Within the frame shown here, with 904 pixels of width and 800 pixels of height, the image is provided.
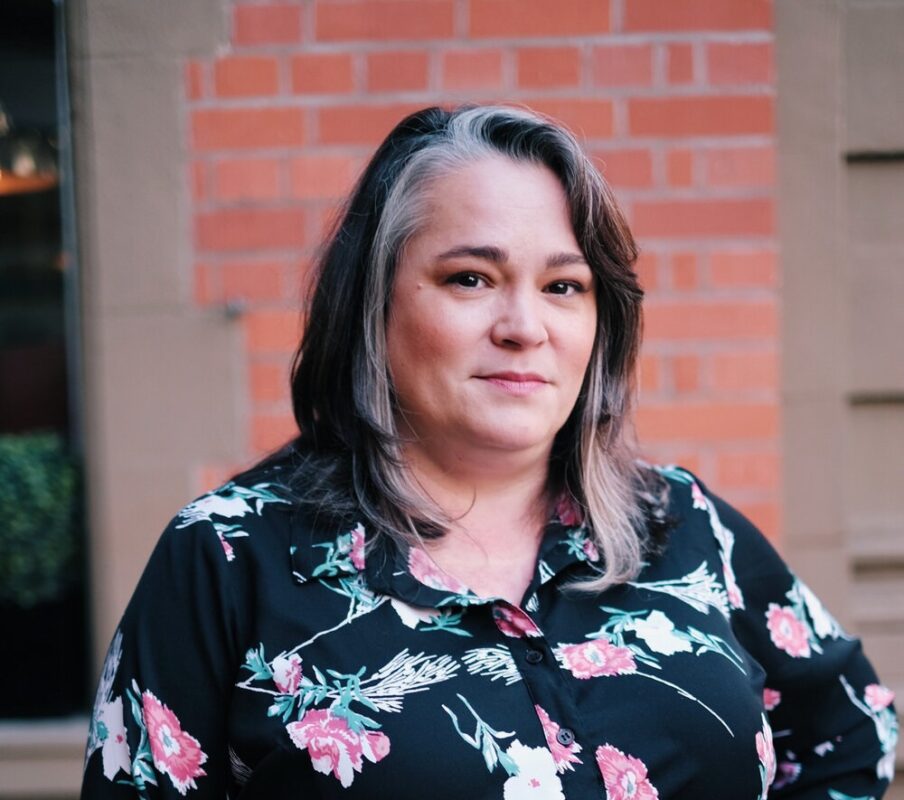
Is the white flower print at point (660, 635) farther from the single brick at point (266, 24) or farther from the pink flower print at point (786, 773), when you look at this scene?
the single brick at point (266, 24)

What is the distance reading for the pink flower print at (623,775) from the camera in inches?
58.3

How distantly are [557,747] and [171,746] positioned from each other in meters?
0.56

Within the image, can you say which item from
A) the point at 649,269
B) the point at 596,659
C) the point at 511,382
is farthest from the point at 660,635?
the point at 649,269

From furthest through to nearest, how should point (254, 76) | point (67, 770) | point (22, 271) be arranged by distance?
point (22, 271), point (67, 770), point (254, 76)

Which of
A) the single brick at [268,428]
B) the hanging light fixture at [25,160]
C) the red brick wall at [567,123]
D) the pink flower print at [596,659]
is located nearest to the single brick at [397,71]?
the red brick wall at [567,123]

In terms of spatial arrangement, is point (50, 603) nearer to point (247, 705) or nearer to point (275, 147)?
point (275, 147)

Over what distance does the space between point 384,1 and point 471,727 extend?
1877 mm

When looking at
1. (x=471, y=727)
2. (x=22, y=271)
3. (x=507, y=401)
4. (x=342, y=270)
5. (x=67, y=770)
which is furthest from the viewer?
(x=22, y=271)

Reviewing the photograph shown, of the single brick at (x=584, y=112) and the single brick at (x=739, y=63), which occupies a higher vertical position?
the single brick at (x=739, y=63)

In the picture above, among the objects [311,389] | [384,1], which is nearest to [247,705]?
[311,389]

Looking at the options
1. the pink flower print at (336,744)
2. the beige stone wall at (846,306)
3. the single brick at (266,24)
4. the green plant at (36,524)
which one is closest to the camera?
the pink flower print at (336,744)

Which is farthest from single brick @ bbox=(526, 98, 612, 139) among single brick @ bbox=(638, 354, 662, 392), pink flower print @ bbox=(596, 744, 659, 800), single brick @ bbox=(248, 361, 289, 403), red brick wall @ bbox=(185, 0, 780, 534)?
pink flower print @ bbox=(596, 744, 659, 800)

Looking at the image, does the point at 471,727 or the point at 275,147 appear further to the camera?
the point at 275,147

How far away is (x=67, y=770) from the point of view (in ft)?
9.13
